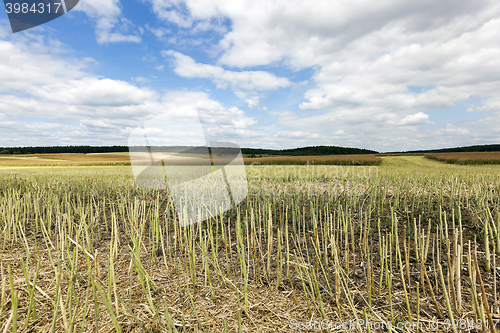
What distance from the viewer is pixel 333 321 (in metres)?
1.97

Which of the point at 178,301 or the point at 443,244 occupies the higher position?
the point at 443,244

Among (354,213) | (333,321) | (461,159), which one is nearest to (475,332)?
(333,321)

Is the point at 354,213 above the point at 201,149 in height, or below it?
below

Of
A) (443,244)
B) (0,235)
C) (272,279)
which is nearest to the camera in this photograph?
(272,279)

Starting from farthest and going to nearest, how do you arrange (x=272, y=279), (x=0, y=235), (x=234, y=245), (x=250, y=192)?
(x=250, y=192), (x=0, y=235), (x=234, y=245), (x=272, y=279)

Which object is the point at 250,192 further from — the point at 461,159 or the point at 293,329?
the point at 461,159

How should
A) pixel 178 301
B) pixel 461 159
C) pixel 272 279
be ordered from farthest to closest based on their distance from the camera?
pixel 461 159, pixel 272 279, pixel 178 301

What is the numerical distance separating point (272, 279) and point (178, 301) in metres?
0.99

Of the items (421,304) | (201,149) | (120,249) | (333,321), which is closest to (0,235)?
(120,249)

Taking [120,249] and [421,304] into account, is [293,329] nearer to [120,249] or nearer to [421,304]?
[421,304]

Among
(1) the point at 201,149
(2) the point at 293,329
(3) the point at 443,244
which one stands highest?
(1) the point at 201,149

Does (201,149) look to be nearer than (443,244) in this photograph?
No

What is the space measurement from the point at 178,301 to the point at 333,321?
1.44 meters

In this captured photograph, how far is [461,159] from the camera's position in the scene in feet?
59.9
